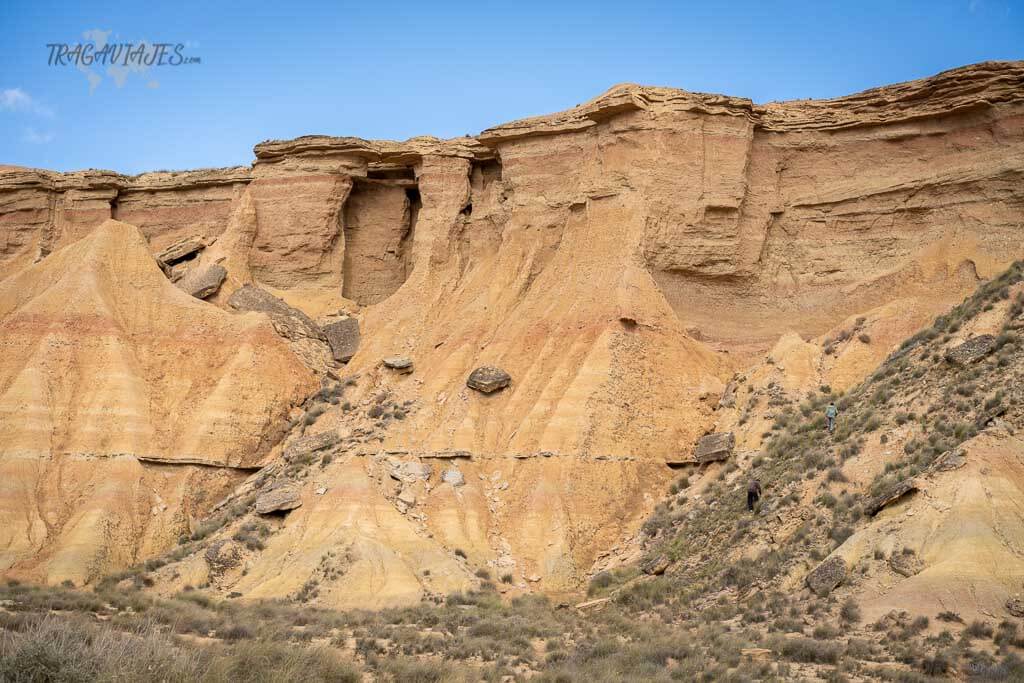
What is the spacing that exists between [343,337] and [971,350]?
23121mm

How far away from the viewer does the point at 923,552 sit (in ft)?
64.8

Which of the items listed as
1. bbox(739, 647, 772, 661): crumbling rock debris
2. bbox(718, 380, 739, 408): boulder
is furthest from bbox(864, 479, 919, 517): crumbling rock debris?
bbox(718, 380, 739, 408): boulder

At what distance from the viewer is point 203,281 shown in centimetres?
4119

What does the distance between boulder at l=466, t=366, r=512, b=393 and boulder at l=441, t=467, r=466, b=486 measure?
10.9 ft

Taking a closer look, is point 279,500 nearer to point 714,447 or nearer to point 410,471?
point 410,471

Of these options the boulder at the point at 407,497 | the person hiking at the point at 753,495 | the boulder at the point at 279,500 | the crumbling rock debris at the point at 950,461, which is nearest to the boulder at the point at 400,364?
the boulder at the point at 279,500

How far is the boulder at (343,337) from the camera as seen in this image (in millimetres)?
39594

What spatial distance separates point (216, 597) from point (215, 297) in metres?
16.0

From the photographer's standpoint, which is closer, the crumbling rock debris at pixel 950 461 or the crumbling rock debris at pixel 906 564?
the crumbling rock debris at pixel 906 564

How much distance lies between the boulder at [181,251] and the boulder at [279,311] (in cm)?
369

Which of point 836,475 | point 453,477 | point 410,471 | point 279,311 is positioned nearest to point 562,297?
point 453,477

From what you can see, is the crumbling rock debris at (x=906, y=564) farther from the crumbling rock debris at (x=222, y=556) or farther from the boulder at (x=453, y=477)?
the crumbling rock debris at (x=222, y=556)

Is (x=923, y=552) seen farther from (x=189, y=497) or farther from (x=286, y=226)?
(x=286, y=226)

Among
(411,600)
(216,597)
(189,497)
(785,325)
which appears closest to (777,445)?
(785,325)
